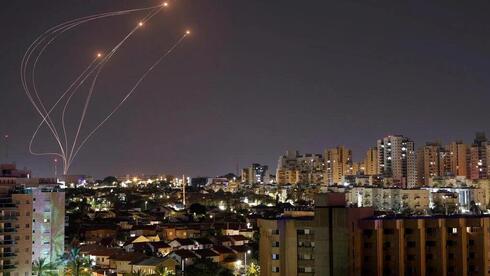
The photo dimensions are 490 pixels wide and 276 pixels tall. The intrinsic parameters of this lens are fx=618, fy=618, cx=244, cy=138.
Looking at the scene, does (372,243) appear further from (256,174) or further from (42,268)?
(256,174)

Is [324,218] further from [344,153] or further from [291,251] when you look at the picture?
[344,153]

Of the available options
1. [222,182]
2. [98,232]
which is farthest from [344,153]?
[98,232]

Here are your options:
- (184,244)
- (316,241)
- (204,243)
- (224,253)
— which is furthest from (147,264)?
(316,241)

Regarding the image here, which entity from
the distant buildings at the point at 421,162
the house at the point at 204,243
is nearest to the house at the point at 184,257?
the house at the point at 204,243

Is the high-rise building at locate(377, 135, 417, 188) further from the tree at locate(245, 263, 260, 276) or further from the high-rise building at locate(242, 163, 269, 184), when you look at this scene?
the tree at locate(245, 263, 260, 276)

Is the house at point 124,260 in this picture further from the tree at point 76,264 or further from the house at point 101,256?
the tree at point 76,264
